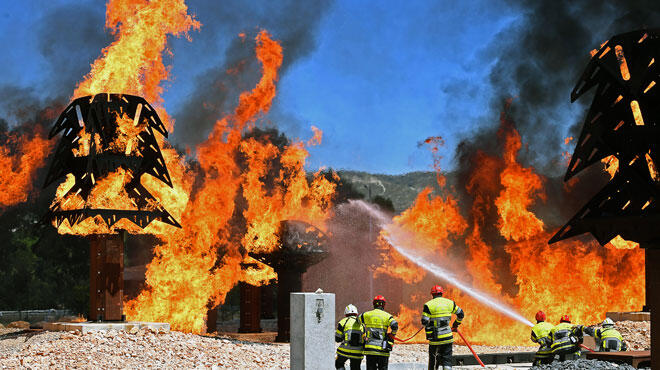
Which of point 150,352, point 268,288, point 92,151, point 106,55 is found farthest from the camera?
point 268,288

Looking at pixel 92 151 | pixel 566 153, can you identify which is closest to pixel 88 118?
pixel 92 151

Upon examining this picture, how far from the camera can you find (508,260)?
40281mm

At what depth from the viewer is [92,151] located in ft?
73.1

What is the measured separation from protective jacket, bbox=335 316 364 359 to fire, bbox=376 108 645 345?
16.9 m

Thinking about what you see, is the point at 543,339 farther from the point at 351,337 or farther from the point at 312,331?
the point at 312,331

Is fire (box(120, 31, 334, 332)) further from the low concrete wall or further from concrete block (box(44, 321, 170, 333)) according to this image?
the low concrete wall

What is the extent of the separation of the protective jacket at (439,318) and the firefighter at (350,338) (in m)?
1.29

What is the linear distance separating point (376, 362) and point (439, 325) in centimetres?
140

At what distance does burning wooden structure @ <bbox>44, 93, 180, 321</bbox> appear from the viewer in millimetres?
22359

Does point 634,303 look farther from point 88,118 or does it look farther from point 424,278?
point 88,118

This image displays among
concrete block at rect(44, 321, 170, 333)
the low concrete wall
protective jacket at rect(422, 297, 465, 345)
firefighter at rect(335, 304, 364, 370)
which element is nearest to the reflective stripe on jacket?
protective jacket at rect(422, 297, 465, 345)

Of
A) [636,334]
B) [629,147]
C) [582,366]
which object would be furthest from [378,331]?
[636,334]

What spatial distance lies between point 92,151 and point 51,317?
23713 mm

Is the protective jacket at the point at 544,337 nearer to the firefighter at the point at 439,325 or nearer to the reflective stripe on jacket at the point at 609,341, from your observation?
the reflective stripe on jacket at the point at 609,341
